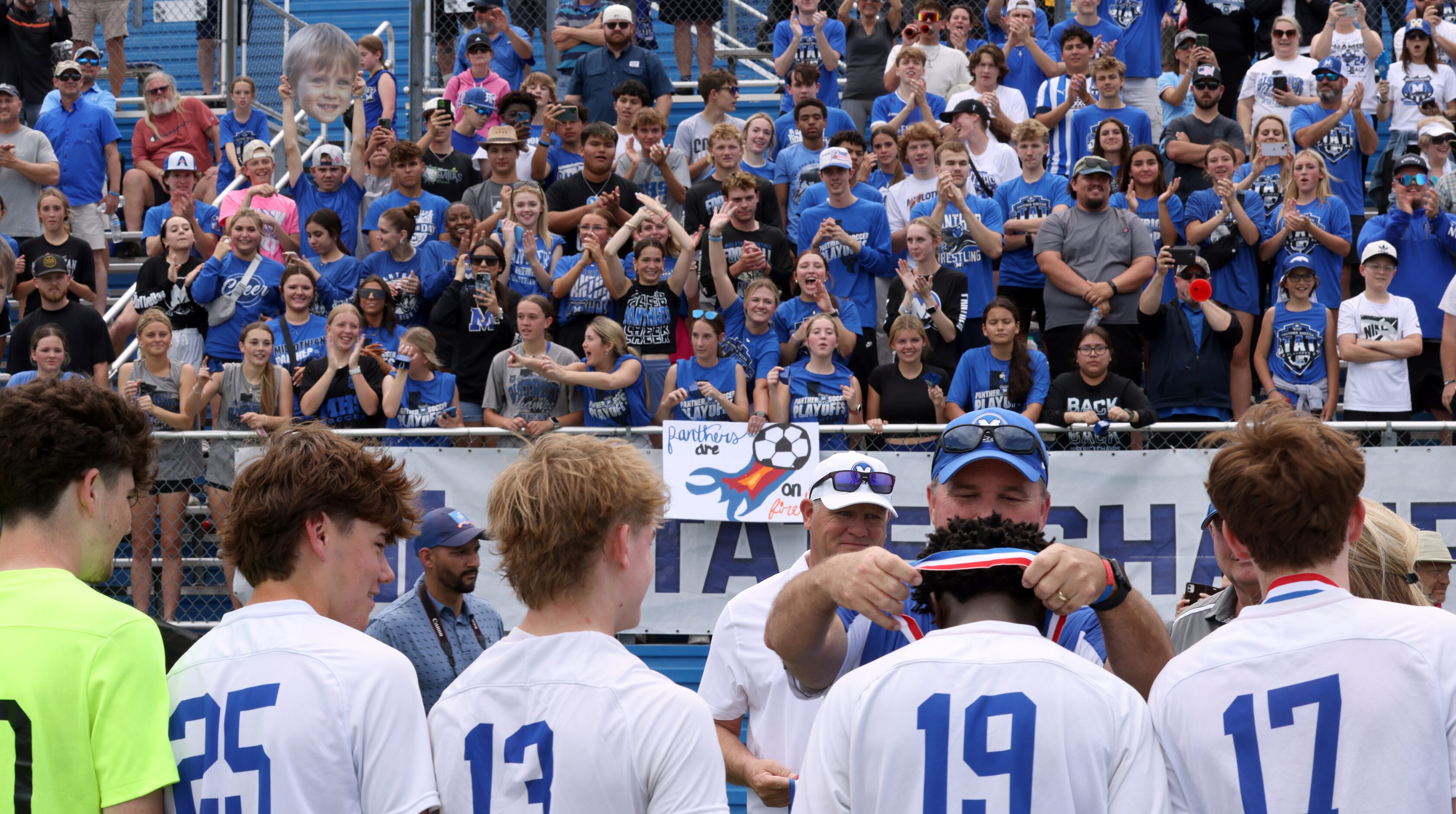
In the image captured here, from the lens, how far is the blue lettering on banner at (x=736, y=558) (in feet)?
25.9

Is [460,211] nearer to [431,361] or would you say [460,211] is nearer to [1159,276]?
[431,361]

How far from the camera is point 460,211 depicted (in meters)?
10.6

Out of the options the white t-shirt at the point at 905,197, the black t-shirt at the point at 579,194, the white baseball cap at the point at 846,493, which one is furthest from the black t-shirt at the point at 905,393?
the white baseball cap at the point at 846,493

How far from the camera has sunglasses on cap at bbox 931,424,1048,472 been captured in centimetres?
313

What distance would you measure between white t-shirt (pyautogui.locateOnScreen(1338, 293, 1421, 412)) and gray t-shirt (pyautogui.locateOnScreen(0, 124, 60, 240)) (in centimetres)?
1045

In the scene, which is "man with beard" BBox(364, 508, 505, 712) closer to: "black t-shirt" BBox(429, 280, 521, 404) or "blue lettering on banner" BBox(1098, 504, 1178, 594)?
"blue lettering on banner" BBox(1098, 504, 1178, 594)

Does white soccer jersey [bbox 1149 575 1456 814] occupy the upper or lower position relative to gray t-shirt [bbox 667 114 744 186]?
lower

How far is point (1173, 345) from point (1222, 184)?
1.57m

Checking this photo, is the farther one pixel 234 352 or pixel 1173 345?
pixel 234 352

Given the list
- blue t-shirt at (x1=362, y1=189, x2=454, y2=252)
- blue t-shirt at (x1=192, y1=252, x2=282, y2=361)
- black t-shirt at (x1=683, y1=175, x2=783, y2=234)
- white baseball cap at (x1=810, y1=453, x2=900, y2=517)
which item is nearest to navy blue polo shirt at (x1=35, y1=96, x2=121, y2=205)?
blue t-shirt at (x1=192, y1=252, x2=282, y2=361)

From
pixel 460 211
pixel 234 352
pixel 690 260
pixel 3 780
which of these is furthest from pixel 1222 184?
pixel 3 780

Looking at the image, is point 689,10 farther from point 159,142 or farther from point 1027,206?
point 1027,206

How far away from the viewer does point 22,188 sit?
12.2 metres

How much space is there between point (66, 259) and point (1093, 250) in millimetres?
7850
